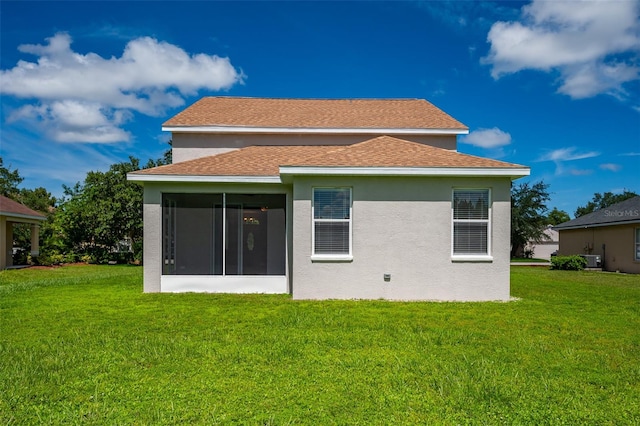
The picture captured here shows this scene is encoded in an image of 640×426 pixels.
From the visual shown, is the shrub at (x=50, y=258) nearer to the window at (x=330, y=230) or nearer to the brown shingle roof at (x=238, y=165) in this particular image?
the brown shingle roof at (x=238, y=165)

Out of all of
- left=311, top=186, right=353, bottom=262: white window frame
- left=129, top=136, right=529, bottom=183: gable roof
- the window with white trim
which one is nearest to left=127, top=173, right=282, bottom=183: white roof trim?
left=129, top=136, right=529, bottom=183: gable roof

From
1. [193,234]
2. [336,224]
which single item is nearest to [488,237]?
[336,224]

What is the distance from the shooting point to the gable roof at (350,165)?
10.3 metres

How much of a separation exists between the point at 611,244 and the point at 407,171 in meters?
21.4

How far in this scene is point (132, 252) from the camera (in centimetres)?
2819

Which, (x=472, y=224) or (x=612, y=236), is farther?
(x=612, y=236)

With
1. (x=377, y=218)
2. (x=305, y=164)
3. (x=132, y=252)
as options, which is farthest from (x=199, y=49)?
(x=132, y=252)

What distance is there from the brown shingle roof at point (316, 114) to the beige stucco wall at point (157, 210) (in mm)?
4682

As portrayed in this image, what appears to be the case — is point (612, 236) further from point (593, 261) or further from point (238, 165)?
point (238, 165)

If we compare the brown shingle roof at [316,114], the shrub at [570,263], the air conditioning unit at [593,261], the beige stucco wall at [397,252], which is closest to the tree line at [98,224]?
the brown shingle roof at [316,114]

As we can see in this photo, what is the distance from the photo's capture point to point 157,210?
11625 mm

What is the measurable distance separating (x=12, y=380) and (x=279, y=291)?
294 inches

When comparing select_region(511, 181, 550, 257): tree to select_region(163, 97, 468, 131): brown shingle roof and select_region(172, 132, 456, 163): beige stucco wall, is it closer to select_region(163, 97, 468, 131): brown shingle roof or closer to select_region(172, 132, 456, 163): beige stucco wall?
select_region(163, 97, 468, 131): brown shingle roof

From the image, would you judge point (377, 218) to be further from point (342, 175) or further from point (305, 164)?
point (305, 164)
